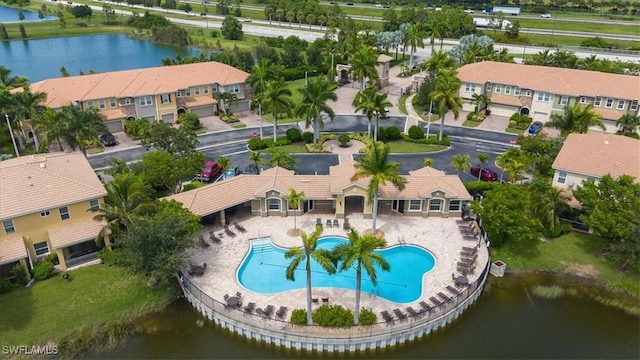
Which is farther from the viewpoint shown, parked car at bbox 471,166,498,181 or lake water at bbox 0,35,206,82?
lake water at bbox 0,35,206,82

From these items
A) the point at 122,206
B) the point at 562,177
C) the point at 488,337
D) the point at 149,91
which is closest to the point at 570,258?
the point at 562,177

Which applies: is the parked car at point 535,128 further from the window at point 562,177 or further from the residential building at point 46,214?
the residential building at point 46,214

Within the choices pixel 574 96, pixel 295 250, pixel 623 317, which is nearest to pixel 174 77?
pixel 295 250

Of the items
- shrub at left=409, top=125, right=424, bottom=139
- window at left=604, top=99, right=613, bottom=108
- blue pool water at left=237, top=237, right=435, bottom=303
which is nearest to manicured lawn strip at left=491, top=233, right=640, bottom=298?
blue pool water at left=237, top=237, right=435, bottom=303

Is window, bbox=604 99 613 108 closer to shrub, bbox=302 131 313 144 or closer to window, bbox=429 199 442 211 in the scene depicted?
window, bbox=429 199 442 211

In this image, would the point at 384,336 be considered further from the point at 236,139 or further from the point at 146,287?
the point at 236,139

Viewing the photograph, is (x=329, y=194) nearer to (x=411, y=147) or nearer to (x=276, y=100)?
(x=276, y=100)

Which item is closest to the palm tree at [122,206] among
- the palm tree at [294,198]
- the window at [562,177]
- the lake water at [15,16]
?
the palm tree at [294,198]
